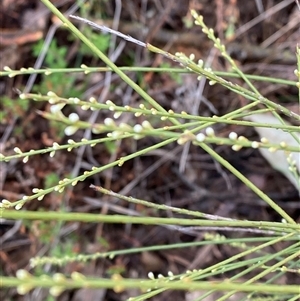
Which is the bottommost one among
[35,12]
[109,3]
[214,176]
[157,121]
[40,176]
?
[40,176]

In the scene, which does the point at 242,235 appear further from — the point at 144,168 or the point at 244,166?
the point at 144,168

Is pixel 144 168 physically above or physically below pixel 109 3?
below

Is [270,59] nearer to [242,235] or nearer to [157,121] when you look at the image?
[157,121]

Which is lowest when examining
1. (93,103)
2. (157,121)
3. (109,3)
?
(157,121)

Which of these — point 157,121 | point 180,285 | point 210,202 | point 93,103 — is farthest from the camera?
point 210,202

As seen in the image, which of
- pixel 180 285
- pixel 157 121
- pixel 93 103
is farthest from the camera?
pixel 157 121

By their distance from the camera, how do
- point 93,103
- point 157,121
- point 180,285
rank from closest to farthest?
point 180,285 < point 93,103 < point 157,121

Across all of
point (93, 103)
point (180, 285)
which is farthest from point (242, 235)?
point (180, 285)

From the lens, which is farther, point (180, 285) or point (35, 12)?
point (35, 12)

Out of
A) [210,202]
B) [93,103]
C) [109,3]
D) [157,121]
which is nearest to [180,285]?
[93,103]
